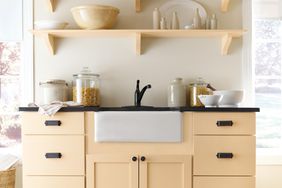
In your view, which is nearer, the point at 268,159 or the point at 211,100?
the point at 211,100

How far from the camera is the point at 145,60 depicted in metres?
3.38

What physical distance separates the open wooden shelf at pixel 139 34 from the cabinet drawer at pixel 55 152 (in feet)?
2.66

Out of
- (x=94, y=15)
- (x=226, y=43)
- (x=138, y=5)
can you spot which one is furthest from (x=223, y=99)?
(x=94, y=15)

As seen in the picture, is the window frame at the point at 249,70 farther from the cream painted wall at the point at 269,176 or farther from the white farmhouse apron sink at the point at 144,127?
the white farmhouse apron sink at the point at 144,127

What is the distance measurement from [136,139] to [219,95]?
0.66m

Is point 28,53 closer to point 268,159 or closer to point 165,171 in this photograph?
point 165,171

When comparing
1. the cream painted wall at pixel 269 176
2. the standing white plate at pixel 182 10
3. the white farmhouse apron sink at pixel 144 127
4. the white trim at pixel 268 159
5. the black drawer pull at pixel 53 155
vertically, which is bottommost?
the cream painted wall at pixel 269 176

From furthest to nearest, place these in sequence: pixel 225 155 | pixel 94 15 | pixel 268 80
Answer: pixel 268 80, pixel 94 15, pixel 225 155

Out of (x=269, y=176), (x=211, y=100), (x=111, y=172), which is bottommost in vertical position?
(x=269, y=176)

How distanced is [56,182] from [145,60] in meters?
1.18

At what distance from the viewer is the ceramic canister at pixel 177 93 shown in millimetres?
3252

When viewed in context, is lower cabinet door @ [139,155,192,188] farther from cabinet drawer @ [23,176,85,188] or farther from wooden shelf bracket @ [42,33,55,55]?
wooden shelf bracket @ [42,33,55,55]

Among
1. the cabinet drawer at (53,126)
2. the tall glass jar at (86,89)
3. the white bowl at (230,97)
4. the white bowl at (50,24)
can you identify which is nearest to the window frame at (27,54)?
the white bowl at (50,24)

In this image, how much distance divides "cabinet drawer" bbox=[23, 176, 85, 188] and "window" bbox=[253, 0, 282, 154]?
1.52 metres
